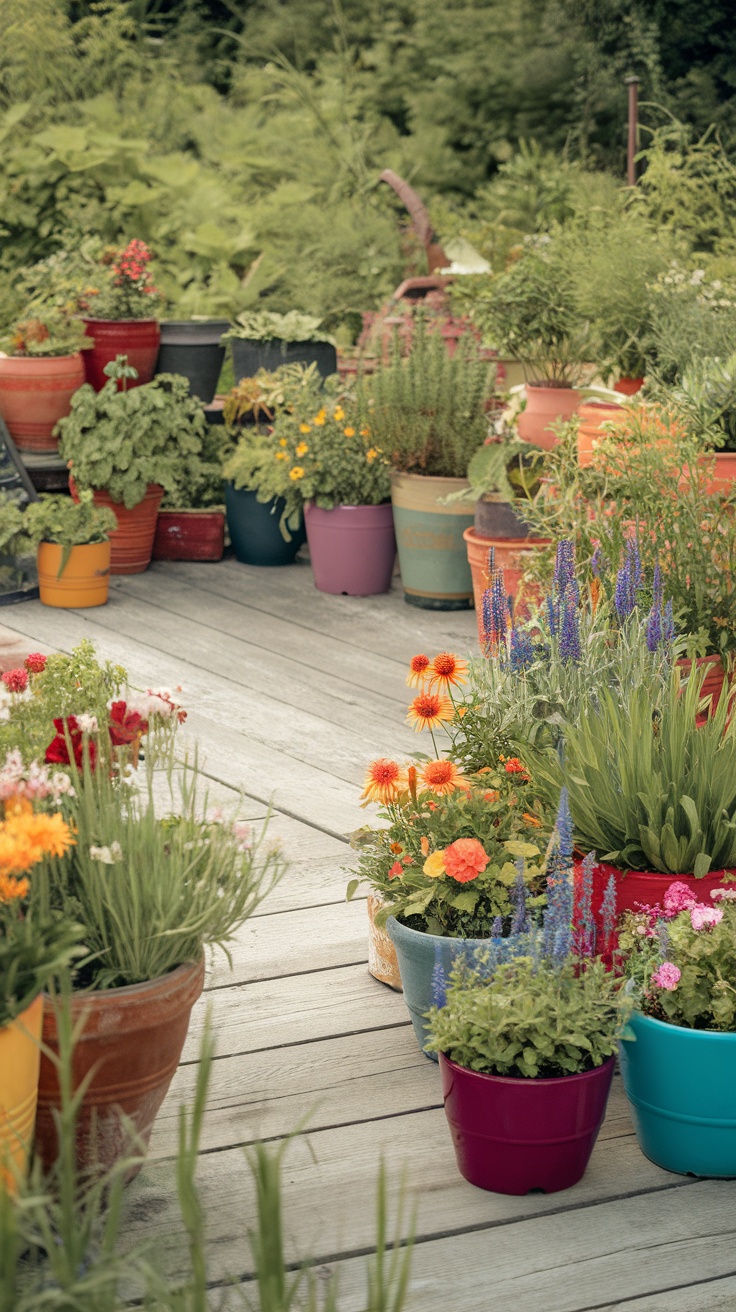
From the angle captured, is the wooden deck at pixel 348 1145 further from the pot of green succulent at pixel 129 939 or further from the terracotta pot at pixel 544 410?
the terracotta pot at pixel 544 410

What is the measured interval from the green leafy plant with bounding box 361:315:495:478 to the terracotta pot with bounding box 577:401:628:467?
80 cm

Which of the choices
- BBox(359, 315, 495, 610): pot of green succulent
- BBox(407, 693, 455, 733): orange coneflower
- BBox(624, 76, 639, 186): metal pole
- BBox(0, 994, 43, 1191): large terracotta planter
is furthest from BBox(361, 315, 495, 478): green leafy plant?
BBox(0, 994, 43, 1191): large terracotta planter

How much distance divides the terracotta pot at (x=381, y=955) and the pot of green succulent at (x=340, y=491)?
111 inches

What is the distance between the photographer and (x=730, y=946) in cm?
213

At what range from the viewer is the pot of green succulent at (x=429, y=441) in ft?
17.1

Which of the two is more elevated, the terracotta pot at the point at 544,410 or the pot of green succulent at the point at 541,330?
the pot of green succulent at the point at 541,330

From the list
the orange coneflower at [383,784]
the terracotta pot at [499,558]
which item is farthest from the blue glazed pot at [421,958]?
the terracotta pot at [499,558]

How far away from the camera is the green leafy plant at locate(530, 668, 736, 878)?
7.64 ft

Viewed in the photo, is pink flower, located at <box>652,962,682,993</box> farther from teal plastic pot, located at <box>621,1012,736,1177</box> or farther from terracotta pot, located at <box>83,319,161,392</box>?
terracotta pot, located at <box>83,319,161,392</box>

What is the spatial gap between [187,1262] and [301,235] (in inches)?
257

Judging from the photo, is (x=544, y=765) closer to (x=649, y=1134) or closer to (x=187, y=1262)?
(x=649, y=1134)

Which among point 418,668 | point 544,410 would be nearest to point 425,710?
point 418,668

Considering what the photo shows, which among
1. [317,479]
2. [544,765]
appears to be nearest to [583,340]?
[317,479]

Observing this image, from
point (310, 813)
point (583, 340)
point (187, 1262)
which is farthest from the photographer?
point (583, 340)
